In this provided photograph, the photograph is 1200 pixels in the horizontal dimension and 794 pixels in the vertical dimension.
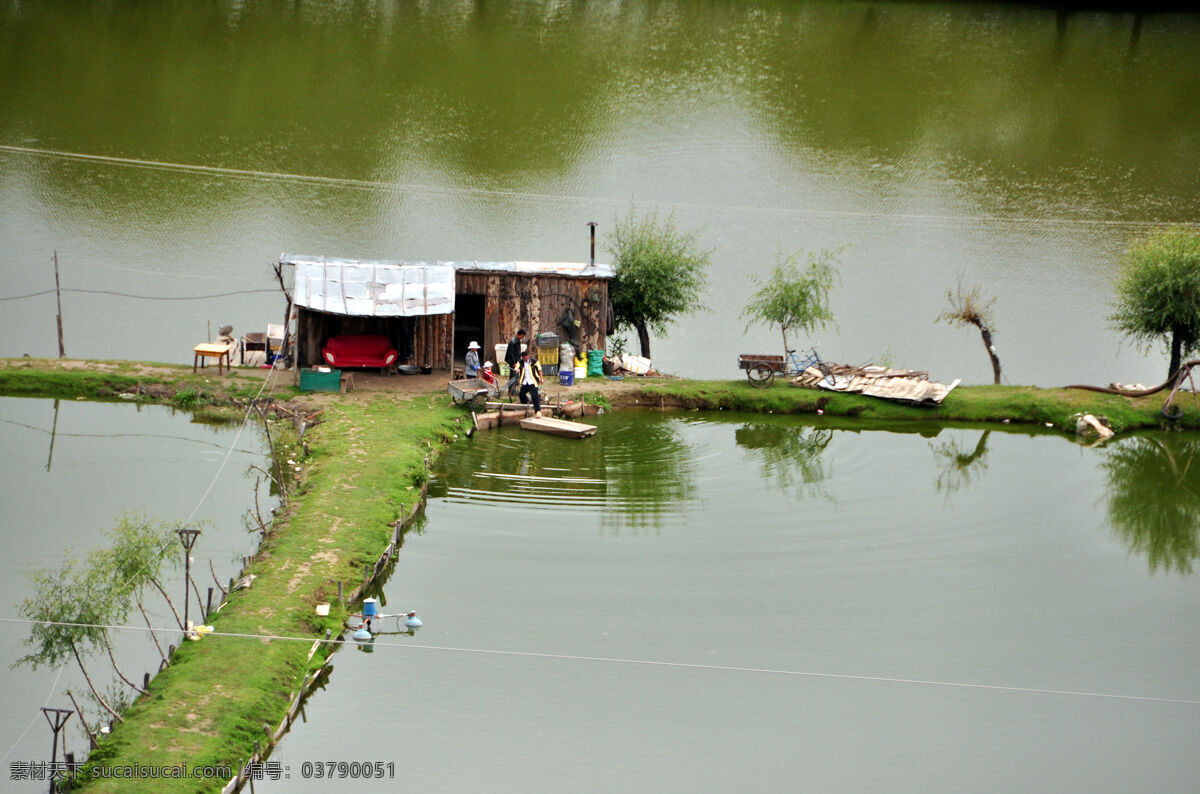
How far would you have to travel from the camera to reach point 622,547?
19.6 meters

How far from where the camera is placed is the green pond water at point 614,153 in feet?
125

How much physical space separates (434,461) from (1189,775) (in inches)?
553

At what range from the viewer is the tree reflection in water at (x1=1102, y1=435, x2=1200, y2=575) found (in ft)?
69.0

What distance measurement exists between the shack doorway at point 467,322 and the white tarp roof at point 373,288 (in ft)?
8.77

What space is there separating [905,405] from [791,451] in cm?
431

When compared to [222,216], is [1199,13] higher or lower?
higher

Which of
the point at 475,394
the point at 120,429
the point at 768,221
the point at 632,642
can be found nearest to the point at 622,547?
the point at 632,642

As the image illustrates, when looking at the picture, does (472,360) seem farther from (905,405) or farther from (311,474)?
(905,405)

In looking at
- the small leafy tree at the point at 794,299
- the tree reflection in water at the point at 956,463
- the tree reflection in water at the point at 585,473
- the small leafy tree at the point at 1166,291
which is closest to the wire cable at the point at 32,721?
the tree reflection in water at the point at 585,473

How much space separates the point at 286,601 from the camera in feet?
52.2

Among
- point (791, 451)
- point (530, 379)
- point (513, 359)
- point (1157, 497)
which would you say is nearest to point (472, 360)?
point (513, 359)

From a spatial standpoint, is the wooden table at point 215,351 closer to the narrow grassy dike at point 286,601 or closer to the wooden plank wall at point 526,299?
the narrow grassy dike at point 286,601

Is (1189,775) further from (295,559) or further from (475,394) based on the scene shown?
(475,394)

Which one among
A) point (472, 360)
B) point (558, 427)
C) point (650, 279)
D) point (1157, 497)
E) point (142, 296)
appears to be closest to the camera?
point (1157, 497)
